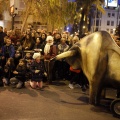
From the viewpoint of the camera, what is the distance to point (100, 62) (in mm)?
5730

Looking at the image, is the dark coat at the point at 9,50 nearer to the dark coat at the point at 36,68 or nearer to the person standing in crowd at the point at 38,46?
the dark coat at the point at 36,68

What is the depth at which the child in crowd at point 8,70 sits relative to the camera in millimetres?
8117

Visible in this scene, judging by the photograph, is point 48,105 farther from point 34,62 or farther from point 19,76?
point 34,62

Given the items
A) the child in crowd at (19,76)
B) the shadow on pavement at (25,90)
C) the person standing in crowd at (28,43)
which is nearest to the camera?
the shadow on pavement at (25,90)

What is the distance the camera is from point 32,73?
803cm

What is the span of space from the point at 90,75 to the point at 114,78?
0.55m

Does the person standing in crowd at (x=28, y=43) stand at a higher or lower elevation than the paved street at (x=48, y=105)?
higher

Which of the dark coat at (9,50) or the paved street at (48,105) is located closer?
the paved street at (48,105)

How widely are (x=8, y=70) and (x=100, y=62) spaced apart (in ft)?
11.7

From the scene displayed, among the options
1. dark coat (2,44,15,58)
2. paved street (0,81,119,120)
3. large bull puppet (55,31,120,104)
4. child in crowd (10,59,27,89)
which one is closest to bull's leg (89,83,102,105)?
large bull puppet (55,31,120,104)

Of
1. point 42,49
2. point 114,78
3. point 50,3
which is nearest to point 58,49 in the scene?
point 42,49

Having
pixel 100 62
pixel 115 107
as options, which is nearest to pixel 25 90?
pixel 100 62

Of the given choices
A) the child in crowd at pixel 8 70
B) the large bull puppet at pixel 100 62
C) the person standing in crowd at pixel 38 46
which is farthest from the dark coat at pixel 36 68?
the large bull puppet at pixel 100 62

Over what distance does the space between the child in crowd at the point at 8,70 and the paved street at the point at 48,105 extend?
397 mm
